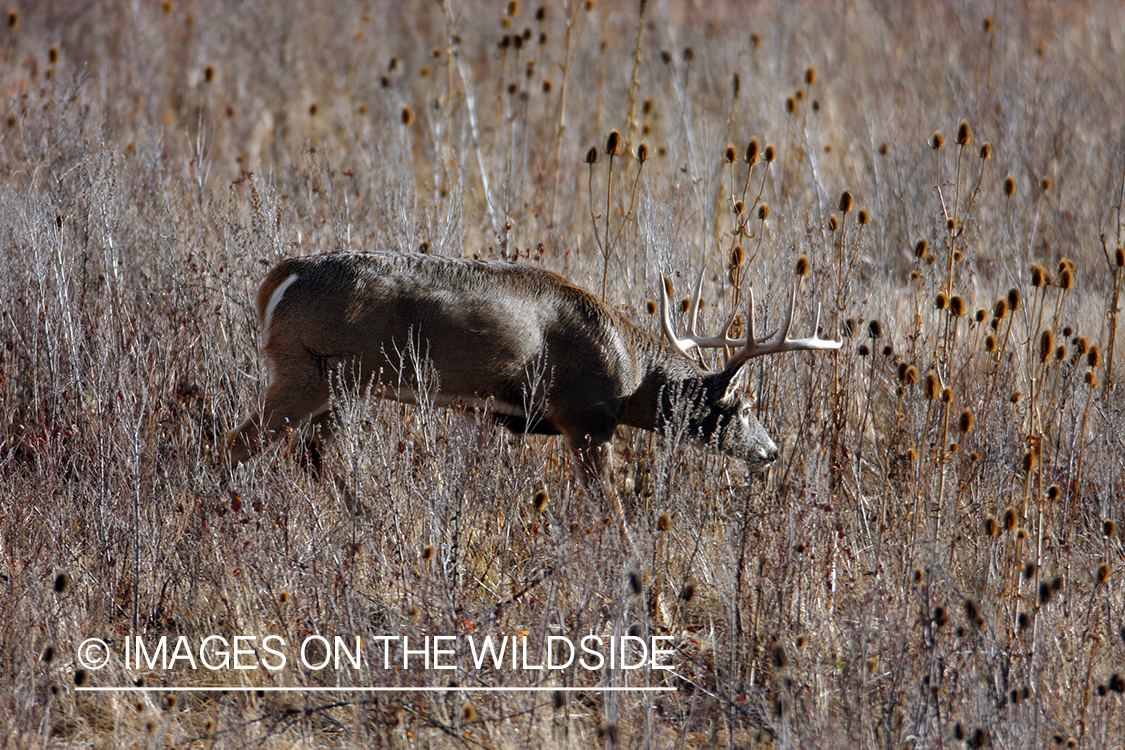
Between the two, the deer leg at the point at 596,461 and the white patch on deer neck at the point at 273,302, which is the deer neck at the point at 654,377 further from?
the white patch on deer neck at the point at 273,302

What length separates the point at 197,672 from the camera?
13.4ft

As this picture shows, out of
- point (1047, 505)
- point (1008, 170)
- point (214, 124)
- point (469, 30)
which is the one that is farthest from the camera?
point (469, 30)

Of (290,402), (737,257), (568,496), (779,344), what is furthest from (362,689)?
(737,257)

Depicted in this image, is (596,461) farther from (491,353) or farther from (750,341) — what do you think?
(750,341)

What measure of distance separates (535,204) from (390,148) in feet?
4.00

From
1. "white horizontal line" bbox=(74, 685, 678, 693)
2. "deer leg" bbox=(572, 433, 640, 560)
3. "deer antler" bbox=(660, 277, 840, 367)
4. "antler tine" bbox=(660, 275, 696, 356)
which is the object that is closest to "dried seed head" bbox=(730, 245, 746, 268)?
"deer antler" bbox=(660, 277, 840, 367)

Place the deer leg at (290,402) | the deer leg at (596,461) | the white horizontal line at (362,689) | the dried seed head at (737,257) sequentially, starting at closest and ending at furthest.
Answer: the white horizontal line at (362,689) < the deer leg at (290,402) < the deer leg at (596,461) < the dried seed head at (737,257)

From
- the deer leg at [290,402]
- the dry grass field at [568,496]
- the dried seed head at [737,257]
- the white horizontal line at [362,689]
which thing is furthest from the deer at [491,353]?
the white horizontal line at [362,689]

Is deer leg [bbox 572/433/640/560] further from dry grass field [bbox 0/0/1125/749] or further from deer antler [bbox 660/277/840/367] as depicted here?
deer antler [bbox 660/277/840/367]

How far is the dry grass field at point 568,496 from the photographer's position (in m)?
3.73

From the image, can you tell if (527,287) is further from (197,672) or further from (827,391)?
(197,672)

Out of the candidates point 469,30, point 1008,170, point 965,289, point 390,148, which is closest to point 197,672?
point 965,289

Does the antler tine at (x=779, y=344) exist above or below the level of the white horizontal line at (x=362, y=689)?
above

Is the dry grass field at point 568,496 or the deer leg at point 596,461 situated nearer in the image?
the dry grass field at point 568,496
